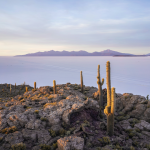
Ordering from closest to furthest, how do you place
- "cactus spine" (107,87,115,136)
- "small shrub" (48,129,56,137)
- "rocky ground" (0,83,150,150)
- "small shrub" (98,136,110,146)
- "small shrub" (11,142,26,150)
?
"small shrub" (11,142,26,150) → "rocky ground" (0,83,150,150) → "small shrub" (98,136,110,146) → "small shrub" (48,129,56,137) → "cactus spine" (107,87,115,136)

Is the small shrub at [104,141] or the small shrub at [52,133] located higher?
the small shrub at [52,133]

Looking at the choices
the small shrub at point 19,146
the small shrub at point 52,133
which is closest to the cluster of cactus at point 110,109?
the small shrub at point 52,133

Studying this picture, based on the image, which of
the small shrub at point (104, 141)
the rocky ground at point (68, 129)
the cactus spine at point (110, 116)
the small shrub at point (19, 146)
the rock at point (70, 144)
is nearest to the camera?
the rock at point (70, 144)

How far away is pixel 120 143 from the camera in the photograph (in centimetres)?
1066

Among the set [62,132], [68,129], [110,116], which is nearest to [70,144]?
[62,132]

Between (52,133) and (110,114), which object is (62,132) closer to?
(52,133)

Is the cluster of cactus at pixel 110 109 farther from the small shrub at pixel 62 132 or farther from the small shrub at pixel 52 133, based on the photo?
the small shrub at pixel 52 133

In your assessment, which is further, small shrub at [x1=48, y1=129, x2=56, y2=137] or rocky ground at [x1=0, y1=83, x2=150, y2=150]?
small shrub at [x1=48, y1=129, x2=56, y2=137]

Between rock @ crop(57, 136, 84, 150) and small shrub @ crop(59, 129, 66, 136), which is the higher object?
rock @ crop(57, 136, 84, 150)

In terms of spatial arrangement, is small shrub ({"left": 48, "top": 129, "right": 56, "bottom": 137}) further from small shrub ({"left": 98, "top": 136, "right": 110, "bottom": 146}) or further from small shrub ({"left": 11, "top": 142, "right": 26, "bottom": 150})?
small shrub ({"left": 98, "top": 136, "right": 110, "bottom": 146})

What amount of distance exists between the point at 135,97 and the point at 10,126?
15.8 m

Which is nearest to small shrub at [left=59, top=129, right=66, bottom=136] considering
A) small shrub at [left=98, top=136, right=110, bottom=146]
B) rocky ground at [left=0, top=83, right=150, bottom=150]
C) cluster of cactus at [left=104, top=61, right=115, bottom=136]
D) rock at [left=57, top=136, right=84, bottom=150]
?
rocky ground at [left=0, top=83, right=150, bottom=150]

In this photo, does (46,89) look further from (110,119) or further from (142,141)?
(142,141)

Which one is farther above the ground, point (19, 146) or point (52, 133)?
point (19, 146)
